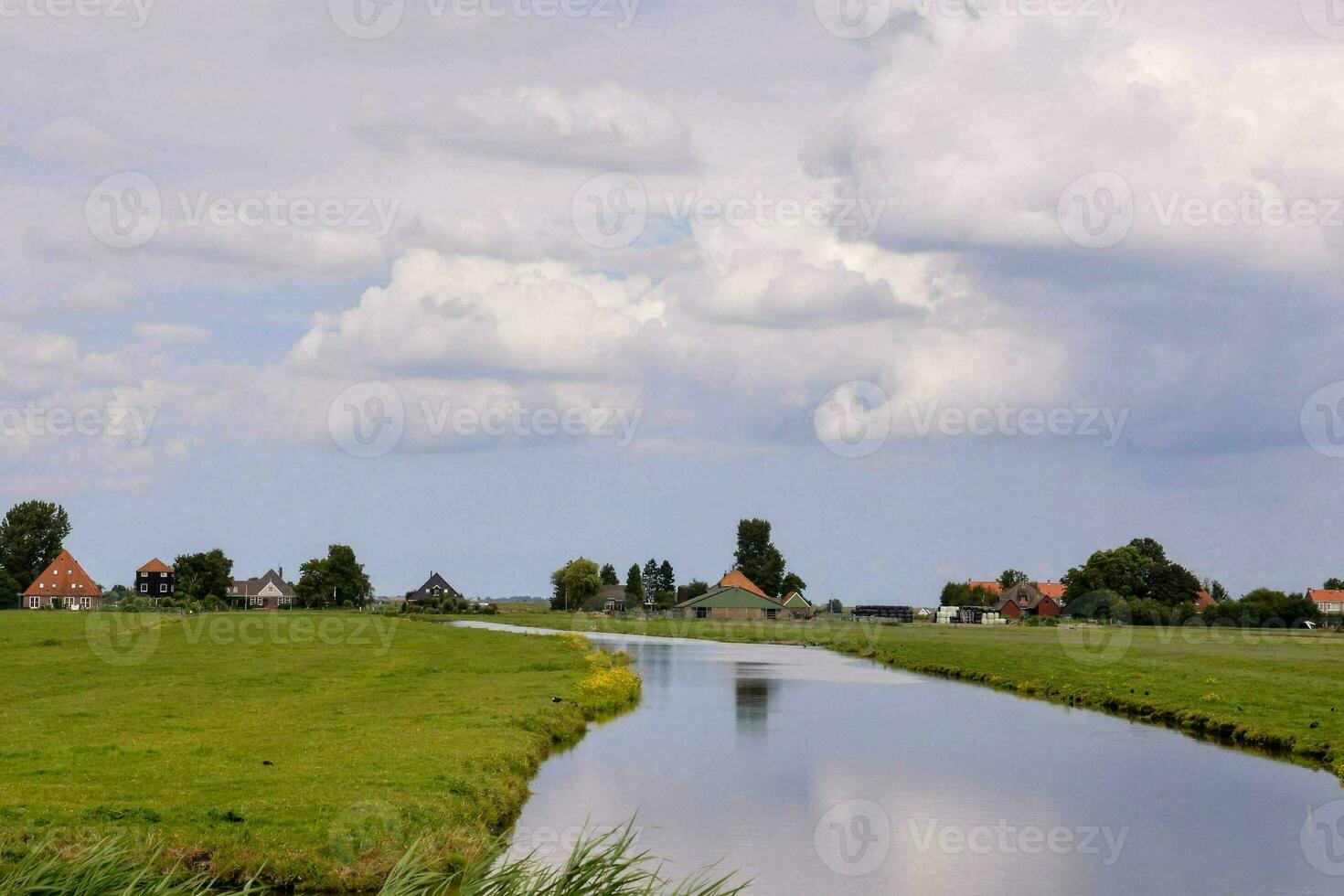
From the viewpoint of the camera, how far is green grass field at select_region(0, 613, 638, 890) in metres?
21.9

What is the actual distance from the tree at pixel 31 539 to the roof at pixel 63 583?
12.1 m

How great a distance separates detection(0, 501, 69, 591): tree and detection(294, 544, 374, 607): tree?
34.0 meters

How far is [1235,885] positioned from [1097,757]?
1711 centimetres

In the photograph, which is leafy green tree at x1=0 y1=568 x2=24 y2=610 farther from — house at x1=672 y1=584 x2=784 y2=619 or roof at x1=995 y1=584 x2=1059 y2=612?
roof at x1=995 y1=584 x2=1059 y2=612

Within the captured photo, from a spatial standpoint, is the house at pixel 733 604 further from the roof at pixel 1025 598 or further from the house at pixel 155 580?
the house at pixel 155 580

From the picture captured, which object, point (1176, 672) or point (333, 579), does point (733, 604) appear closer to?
point (333, 579)

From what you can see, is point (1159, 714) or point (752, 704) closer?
point (1159, 714)

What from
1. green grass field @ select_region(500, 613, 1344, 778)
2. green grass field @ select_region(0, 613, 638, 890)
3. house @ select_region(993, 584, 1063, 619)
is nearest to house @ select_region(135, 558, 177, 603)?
green grass field @ select_region(500, 613, 1344, 778)

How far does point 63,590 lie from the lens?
529 feet

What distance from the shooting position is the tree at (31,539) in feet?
577

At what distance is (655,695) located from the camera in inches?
2410

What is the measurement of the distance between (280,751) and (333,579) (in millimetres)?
162788

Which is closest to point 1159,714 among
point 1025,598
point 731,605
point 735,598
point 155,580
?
point 731,605

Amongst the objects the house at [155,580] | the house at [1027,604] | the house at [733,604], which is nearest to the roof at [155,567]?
the house at [155,580]
